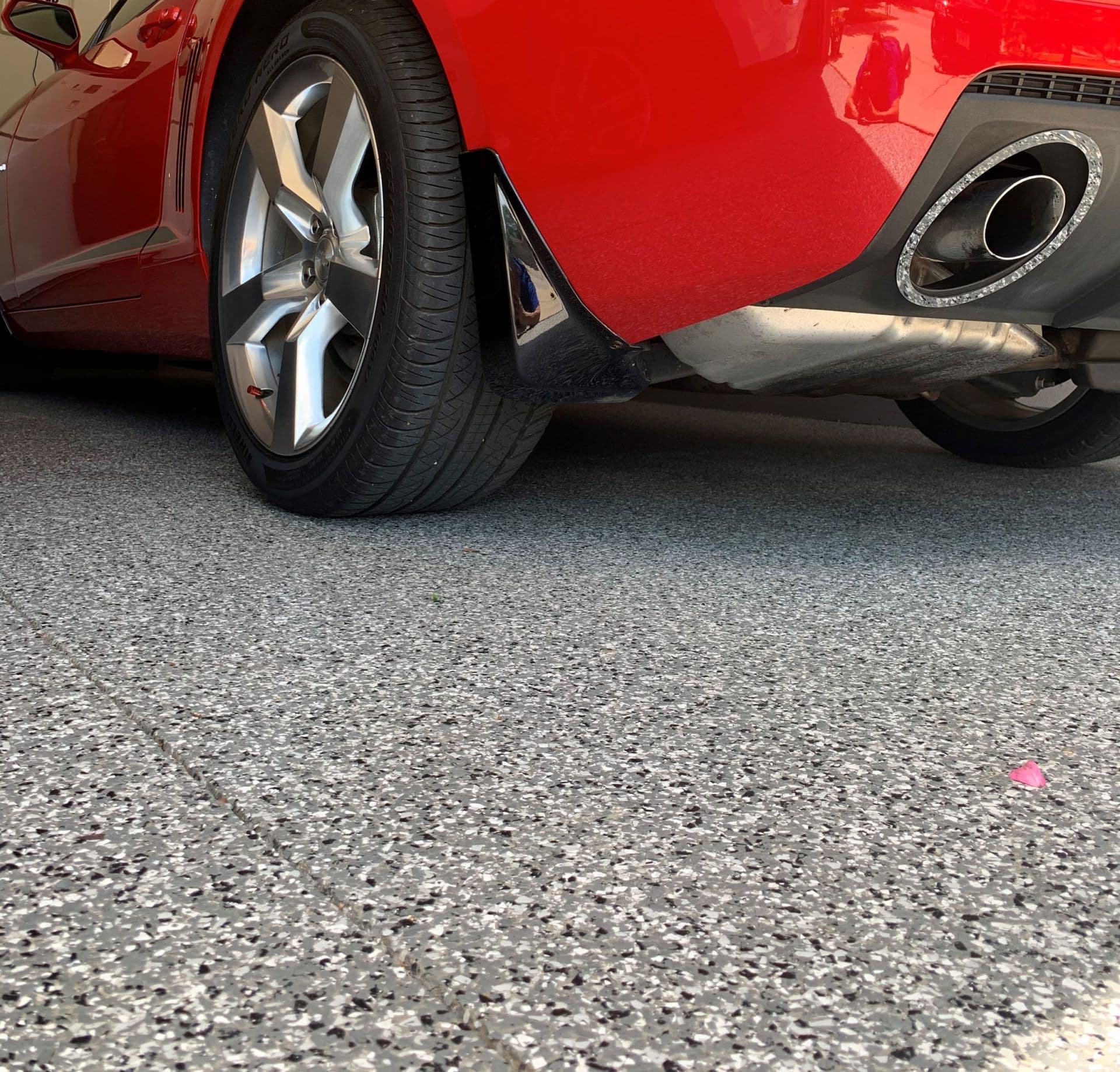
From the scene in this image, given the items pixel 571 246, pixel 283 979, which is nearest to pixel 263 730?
pixel 283 979

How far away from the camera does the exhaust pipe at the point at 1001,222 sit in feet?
4.36

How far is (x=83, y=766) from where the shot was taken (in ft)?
3.05

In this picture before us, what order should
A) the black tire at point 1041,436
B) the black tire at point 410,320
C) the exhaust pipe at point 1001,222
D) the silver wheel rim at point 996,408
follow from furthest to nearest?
the silver wheel rim at point 996,408, the black tire at point 1041,436, the black tire at point 410,320, the exhaust pipe at point 1001,222

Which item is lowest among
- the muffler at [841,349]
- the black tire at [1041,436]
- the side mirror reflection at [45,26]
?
the black tire at [1041,436]

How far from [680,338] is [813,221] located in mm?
296

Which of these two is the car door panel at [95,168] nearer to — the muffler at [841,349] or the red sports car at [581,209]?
the red sports car at [581,209]

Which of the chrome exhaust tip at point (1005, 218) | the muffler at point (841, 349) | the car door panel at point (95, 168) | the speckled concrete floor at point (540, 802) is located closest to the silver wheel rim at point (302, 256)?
the speckled concrete floor at point (540, 802)

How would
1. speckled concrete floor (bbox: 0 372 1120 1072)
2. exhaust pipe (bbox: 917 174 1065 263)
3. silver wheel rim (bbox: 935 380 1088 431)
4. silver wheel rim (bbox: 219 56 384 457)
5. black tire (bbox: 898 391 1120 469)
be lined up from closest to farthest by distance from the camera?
speckled concrete floor (bbox: 0 372 1120 1072)
exhaust pipe (bbox: 917 174 1065 263)
silver wheel rim (bbox: 219 56 384 457)
black tire (bbox: 898 391 1120 469)
silver wheel rim (bbox: 935 380 1088 431)

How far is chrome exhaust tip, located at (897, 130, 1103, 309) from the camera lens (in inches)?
51.2

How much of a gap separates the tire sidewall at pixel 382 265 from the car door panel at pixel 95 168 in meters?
0.39

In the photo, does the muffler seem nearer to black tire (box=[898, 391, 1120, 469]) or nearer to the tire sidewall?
the tire sidewall

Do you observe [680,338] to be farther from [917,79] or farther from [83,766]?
[83,766]

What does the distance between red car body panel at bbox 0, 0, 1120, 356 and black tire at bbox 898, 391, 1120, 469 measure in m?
Answer: 1.53

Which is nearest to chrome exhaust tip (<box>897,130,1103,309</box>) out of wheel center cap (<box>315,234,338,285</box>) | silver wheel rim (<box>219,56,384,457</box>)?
silver wheel rim (<box>219,56,384,457</box>)
